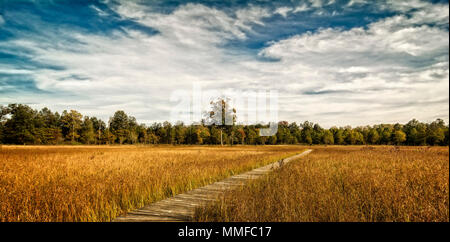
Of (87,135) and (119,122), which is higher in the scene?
(119,122)

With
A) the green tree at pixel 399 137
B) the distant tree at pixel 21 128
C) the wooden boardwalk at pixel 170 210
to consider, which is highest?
the distant tree at pixel 21 128

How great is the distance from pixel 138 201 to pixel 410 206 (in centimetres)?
596

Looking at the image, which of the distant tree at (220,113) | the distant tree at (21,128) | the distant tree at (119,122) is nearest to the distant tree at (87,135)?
the distant tree at (119,122)

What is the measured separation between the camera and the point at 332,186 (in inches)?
274

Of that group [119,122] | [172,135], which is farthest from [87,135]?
[172,135]

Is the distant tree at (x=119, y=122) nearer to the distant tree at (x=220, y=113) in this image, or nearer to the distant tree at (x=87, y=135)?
the distant tree at (x=87, y=135)

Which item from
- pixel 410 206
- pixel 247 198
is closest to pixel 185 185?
pixel 247 198

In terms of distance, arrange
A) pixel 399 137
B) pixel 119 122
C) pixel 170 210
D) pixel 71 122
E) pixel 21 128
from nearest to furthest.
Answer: pixel 170 210
pixel 21 128
pixel 71 122
pixel 399 137
pixel 119 122

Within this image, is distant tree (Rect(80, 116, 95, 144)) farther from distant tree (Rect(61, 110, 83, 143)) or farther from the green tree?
the green tree

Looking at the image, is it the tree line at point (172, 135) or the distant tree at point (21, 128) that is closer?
the distant tree at point (21, 128)

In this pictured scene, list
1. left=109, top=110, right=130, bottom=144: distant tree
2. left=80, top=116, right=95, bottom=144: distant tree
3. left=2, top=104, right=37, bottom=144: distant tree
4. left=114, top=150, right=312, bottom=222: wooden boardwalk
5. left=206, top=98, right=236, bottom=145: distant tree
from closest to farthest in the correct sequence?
1. left=114, top=150, right=312, bottom=222: wooden boardwalk
2. left=2, top=104, right=37, bottom=144: distant tree
3. left=206, top=98, right=236, bottom=145: distant tree
4. left=80, top=116, right=95, bottom=144: distant tree
5. left=109, top=110, right=130, bottom=144: distant tree

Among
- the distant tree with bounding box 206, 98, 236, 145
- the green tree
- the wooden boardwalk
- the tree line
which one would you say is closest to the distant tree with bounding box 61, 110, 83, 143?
the tree line

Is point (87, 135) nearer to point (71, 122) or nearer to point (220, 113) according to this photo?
point (71, 122)
